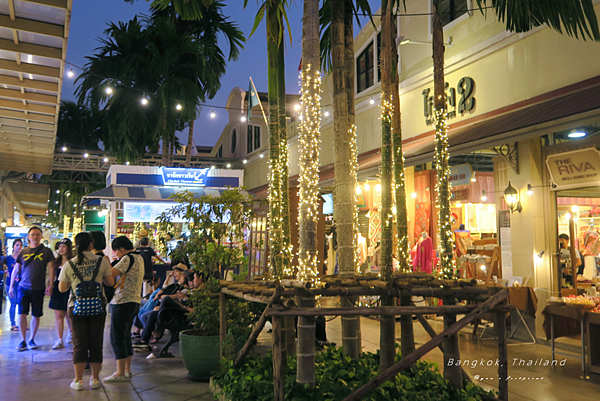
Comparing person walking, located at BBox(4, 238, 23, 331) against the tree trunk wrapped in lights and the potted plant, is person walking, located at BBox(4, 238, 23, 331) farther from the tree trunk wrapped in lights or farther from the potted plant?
the tree trunk wrapped in lights

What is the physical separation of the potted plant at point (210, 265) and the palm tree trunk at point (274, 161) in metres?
0.78

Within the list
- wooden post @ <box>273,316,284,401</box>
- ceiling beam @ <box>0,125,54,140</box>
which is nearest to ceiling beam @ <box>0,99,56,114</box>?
ceiling beam @ <box>0,125,54,140</box>

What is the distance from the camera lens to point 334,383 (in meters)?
4.39

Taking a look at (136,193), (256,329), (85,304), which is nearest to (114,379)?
(85,304)

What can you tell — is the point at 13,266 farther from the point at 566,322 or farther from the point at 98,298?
the point at 566,322

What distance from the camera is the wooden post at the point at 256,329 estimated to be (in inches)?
158

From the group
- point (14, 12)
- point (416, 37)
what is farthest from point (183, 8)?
point (416, 37)

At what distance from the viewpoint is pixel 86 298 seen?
5.86m

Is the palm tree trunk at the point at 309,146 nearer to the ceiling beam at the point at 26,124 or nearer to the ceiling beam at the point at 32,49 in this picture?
the ceiling beam at the point at 32,49

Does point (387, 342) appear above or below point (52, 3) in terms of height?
below

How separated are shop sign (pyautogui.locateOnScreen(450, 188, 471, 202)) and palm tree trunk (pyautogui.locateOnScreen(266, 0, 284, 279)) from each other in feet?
24.0

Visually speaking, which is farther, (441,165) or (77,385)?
(441,165)

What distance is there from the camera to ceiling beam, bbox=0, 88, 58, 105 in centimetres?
879

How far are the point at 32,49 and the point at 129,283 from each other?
11.6 feet
